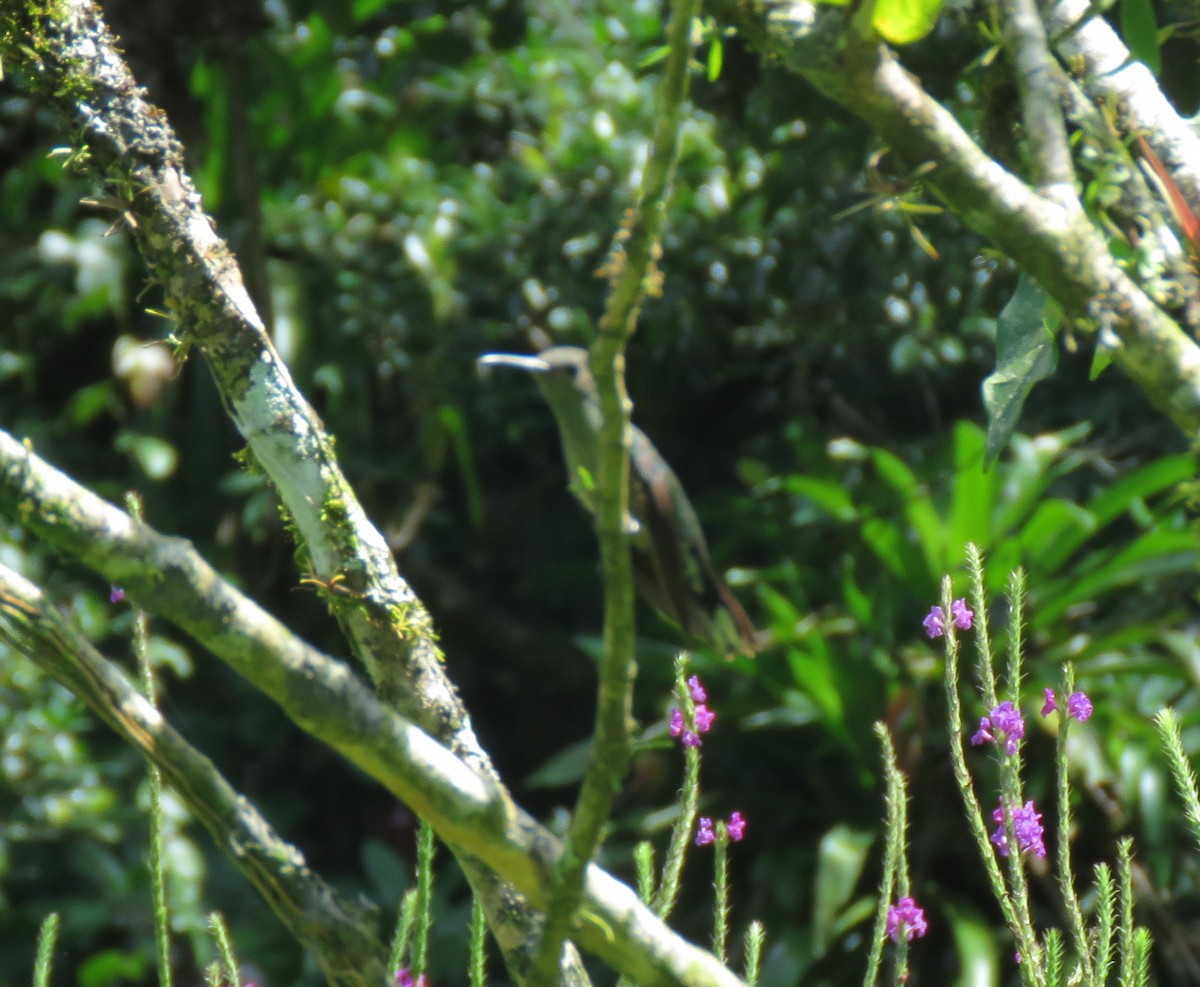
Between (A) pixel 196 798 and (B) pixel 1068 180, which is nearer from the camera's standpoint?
(A) pixel 196 798

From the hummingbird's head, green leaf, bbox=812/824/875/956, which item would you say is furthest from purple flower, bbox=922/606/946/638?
the hummingbird's head

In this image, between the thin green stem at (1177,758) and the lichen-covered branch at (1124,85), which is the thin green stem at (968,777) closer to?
the thin green stem at (1177,758)

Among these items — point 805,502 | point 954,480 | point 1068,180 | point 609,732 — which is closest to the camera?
point 609,732

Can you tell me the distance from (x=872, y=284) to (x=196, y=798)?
3.30 meters

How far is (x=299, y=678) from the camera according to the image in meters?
0.64

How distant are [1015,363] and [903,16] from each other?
28 centimetres

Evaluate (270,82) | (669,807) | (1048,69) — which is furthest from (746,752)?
(1048,69)

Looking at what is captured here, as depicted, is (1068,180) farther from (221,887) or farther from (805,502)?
(221,887)

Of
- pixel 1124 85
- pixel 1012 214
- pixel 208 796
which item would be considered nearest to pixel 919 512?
pixel 1124 85

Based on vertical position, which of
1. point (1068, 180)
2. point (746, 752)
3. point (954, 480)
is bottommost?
point (1068, 180)

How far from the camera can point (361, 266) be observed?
3963 millimetres

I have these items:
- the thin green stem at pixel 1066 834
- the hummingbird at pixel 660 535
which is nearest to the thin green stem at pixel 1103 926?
the thin green stem at pixel 1066 834

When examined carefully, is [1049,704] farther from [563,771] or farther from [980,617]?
[563,771]

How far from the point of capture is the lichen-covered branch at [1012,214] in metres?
0.86
